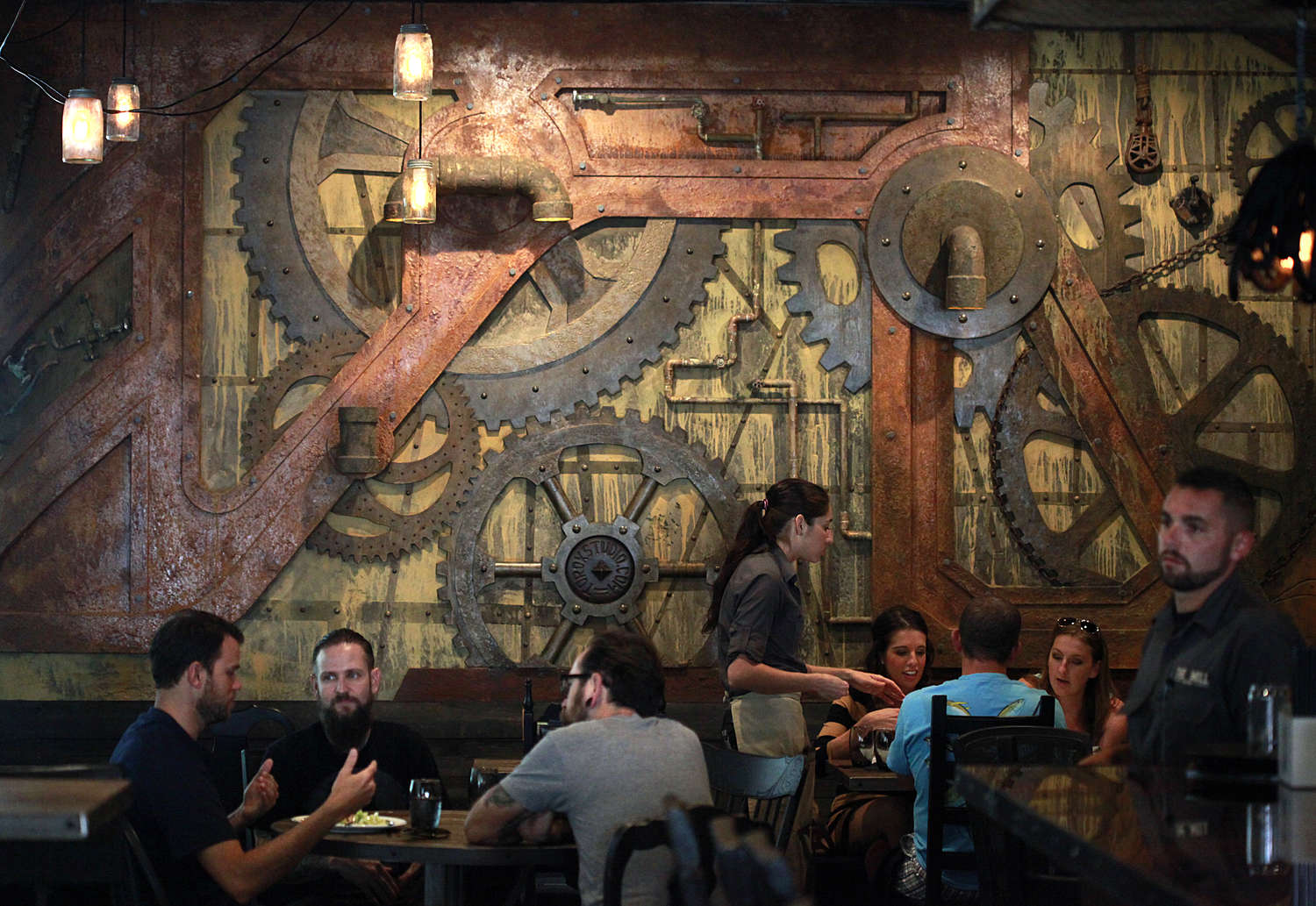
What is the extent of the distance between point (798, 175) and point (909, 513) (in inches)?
57.0

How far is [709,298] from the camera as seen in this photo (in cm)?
616

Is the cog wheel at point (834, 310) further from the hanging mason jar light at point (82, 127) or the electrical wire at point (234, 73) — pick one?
the hanging mason jar light at point (82, 127)

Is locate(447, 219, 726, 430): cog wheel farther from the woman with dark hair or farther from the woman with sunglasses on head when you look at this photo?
the woman with sunglasses on head

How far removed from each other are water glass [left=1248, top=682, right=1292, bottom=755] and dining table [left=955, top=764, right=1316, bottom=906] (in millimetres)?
83

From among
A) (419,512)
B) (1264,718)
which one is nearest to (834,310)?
(419,512)

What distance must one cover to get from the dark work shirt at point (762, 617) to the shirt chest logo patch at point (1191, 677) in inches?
73.4

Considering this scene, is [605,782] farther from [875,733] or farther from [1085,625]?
[1085,625]

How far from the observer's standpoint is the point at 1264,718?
2961mm

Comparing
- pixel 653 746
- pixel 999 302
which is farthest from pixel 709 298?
pixel 653 746

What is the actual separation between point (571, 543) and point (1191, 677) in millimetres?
3150

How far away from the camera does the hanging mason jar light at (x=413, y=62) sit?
16.4 ft

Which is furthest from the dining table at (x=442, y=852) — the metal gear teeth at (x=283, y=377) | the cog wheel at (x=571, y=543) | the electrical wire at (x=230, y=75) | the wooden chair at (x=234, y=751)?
the electrical wire at (x=230, y=75)

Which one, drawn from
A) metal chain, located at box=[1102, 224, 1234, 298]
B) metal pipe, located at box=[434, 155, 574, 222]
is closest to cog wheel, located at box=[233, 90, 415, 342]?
metal pipe, located at box=[434, 155, 574, 222]

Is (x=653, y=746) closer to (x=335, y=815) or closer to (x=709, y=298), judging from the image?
(x=335, y=815)
